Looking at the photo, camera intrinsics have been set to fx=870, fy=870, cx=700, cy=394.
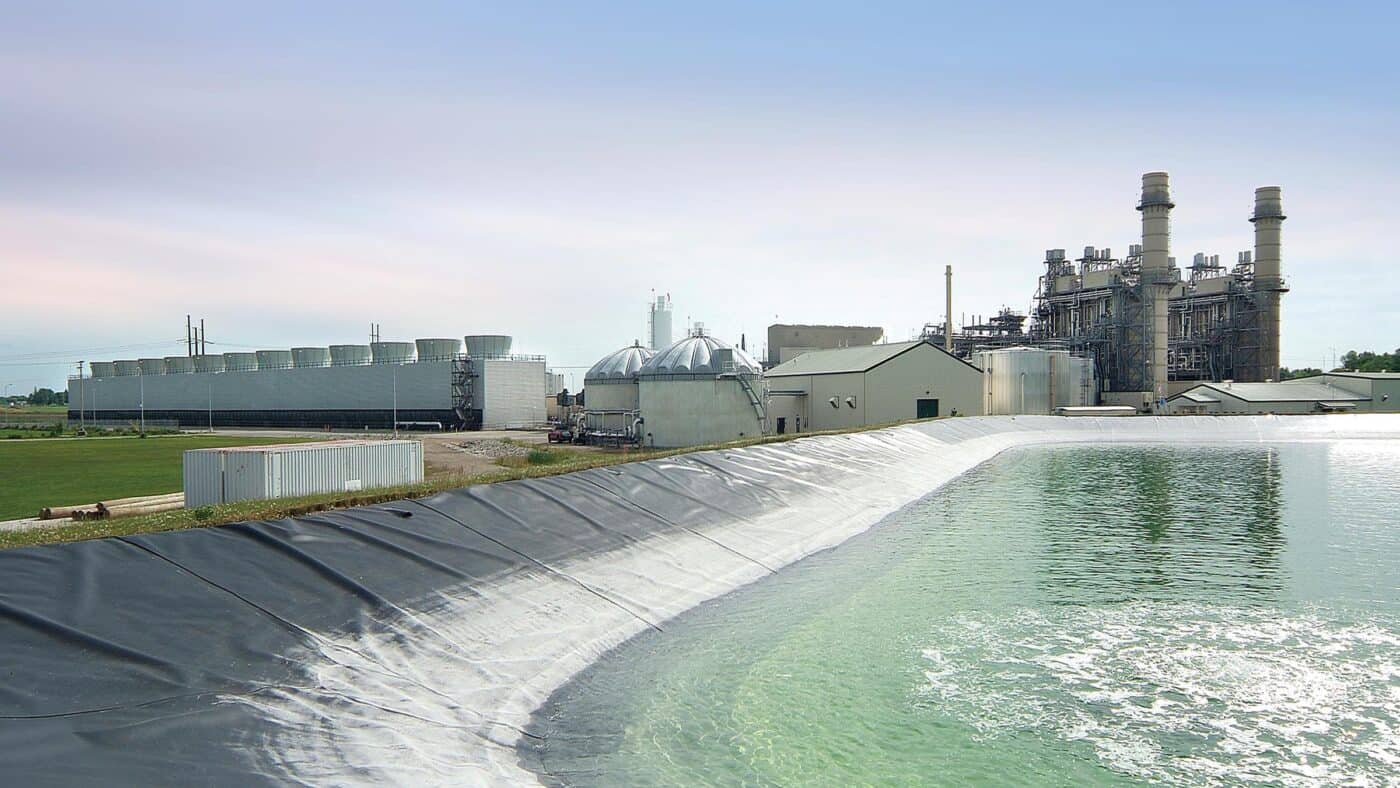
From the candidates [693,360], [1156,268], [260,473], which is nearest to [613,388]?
[693,360]

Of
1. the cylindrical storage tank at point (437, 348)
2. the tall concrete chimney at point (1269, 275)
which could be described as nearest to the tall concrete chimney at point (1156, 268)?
the tall concrete chimney at point (1269, 275)

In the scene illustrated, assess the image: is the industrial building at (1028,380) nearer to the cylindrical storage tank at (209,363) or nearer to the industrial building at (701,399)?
the industrial building at (701,399)

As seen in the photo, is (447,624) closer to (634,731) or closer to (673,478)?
(634,731)

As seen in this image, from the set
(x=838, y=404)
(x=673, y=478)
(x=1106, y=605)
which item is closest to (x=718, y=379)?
(x=838, y=404)

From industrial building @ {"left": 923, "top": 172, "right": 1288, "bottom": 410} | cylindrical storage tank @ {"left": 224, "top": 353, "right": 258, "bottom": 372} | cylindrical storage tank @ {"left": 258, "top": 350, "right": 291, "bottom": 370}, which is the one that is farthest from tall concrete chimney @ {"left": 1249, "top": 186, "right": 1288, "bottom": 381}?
cylindrical storage tank @ {"left": 224, "top": 353, "right": 258, "bottom": 372}

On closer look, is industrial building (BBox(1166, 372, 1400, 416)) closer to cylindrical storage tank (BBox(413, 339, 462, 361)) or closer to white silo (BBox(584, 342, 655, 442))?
white silo (BBox(584, 342, 655, 442))

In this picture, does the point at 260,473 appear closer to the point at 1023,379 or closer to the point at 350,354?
the point at 1023,379
